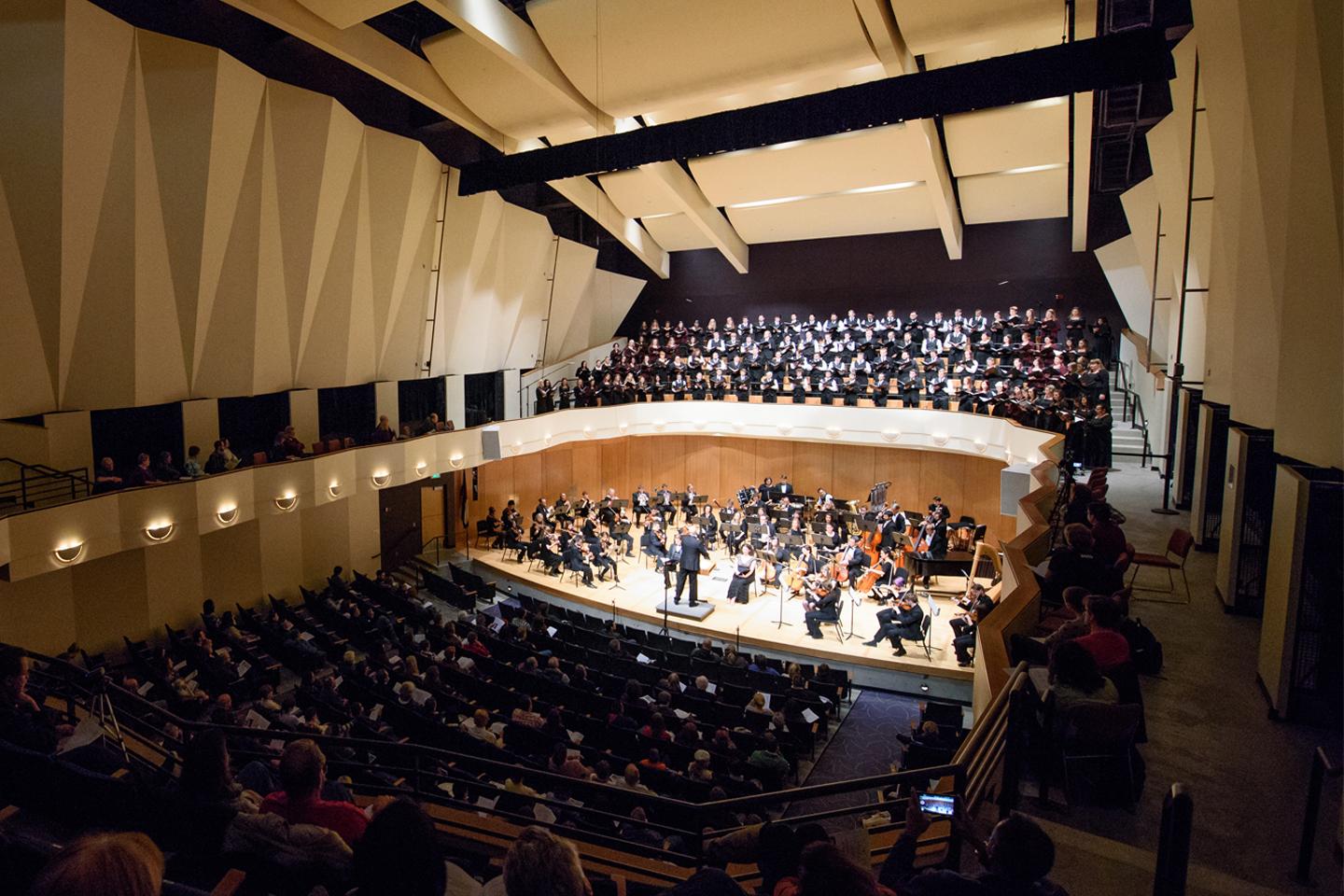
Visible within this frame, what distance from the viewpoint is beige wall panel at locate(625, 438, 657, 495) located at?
71.5ft

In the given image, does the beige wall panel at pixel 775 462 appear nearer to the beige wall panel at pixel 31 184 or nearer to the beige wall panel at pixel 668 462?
the beige wall panel at pixel 668 462

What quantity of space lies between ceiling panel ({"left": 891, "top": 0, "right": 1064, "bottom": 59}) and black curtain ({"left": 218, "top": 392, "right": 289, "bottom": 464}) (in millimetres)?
12448

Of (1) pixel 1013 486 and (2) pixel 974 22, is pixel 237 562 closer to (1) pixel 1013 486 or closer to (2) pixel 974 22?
(1) pixel 1013 486

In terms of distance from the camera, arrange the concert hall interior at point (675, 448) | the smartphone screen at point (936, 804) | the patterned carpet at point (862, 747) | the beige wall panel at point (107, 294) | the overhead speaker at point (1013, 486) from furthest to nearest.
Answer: the overhead speaker at point (1013, 486) < the beige wall panel at point (107, 294) < the patterned carpet at point (862, 747) < the concert hall interior at point (675, 448) < the smartphone screen at point (936, 804)

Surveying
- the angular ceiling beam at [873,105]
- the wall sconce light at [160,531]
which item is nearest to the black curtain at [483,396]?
the angular ceiling beam at [873,105]

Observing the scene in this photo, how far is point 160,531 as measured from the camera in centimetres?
1007

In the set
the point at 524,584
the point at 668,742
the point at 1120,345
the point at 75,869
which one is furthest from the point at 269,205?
the point at 1120,345

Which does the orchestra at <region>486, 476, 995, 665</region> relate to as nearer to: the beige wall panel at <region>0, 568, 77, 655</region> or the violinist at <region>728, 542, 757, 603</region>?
the violinist at <region>728, 542, 757, 603</region>

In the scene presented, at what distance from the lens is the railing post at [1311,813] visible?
8.50 ft

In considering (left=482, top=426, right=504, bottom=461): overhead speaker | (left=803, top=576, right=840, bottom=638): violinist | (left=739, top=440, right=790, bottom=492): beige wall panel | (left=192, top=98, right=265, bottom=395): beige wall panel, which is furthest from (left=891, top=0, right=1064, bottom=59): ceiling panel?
(left=482, top=426, right=504, bottom=461): overhead speaker

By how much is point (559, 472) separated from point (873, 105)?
43.2 feet

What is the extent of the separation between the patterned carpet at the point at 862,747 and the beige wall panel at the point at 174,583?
398 inches

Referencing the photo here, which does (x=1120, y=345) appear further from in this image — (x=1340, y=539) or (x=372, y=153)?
(x=372, y=153)

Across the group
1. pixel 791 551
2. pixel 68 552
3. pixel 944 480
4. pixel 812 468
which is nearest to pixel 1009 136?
pixel 944 480
